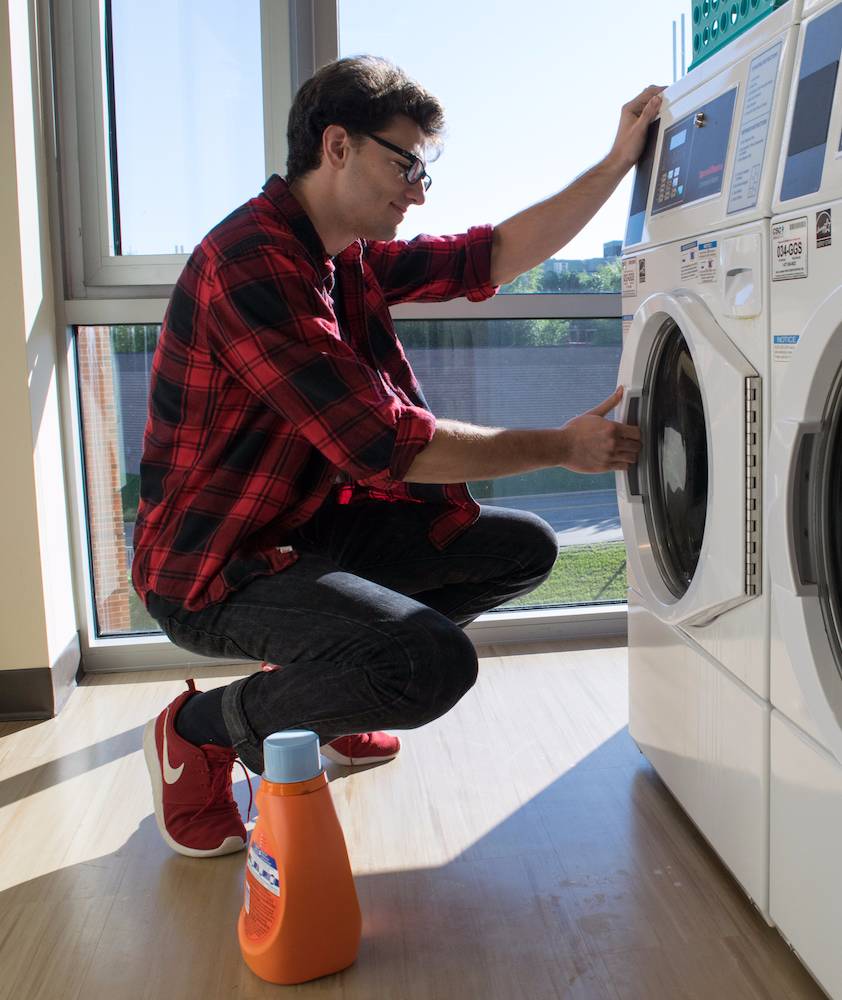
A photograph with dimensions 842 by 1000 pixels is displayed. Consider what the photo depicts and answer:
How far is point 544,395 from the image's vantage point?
2.49 metres

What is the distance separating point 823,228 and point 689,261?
1.13 feet

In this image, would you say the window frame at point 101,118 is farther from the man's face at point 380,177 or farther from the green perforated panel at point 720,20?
the green perforated panel at point 720,20

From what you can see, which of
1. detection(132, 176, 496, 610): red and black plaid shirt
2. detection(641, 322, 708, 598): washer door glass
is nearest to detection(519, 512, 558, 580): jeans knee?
detection(641, 322, 708, 598): washer door glass

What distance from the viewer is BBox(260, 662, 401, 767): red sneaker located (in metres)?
1.82

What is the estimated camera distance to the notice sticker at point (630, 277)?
1582mm

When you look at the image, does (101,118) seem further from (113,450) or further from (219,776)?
(219,776)

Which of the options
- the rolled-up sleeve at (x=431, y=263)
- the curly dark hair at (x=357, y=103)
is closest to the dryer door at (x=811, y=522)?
the curly dark hair at (x=357, y=103)

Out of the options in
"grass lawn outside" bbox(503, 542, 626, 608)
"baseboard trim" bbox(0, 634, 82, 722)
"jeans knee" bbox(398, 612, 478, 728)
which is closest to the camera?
"jeans knee" bbox(398, 612, 478, 728)

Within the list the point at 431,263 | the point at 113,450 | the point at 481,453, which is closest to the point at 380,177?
the point at 431,263

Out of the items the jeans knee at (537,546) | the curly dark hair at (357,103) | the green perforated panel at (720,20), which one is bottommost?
the jeans knee at (537,546)

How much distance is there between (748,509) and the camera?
1.20 m

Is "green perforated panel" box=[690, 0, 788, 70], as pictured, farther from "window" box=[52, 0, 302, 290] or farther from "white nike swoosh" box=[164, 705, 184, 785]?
"white nike swoosh" box=[164, 705, 184, 785]

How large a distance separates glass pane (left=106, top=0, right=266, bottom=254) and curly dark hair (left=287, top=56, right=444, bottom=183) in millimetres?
789

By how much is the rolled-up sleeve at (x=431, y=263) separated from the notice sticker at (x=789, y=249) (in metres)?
0.78
